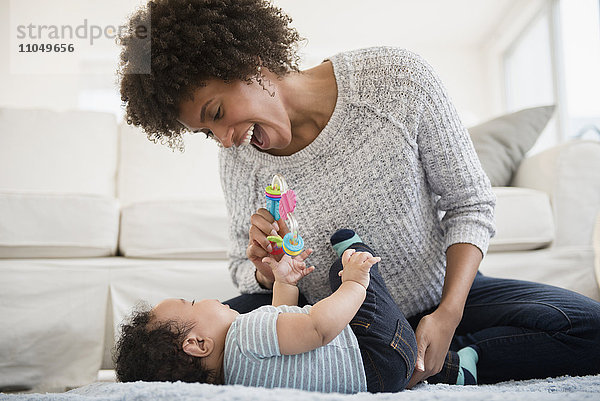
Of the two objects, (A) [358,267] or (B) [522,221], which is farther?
(B) [522,221]

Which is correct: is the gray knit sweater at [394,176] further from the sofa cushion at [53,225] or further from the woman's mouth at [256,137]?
the sofa cushion at [53,225]

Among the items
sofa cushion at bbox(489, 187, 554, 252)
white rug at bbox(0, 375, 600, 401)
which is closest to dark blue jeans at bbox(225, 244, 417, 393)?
white rug at bbox(0, 375, 600, 401)

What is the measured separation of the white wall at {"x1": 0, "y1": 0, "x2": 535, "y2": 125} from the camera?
4.32 meters

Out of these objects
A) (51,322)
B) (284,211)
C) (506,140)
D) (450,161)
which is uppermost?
(506,140)

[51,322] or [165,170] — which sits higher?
[165,170]

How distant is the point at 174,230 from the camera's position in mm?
1694

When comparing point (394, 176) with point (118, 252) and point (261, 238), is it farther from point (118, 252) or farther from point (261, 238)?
point (118, 252)

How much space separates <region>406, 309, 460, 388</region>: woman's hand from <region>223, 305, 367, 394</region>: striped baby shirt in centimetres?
15

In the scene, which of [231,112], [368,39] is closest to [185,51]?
[231,112]

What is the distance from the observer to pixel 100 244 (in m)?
1.66

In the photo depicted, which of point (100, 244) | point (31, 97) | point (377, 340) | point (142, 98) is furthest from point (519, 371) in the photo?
point (31, 97)

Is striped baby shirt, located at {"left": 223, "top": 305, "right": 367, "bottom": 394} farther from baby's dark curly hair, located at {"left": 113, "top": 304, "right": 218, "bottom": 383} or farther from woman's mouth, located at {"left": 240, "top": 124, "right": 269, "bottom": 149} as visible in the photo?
woman's mouth, located at {"left": 240, "top": 124, "right": 269, "bottom": 149}

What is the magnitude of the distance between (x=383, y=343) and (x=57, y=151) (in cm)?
168

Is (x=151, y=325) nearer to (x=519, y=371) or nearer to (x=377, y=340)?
(x=377, y=340)
